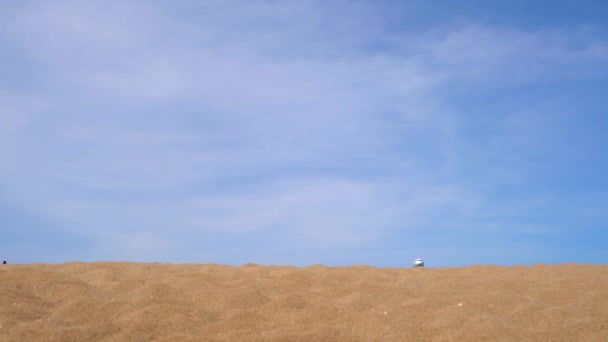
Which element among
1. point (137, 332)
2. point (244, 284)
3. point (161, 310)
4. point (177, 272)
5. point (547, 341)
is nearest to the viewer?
point (547, 341)

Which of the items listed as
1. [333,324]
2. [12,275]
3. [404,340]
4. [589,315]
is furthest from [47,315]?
[589,315]

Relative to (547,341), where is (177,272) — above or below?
above

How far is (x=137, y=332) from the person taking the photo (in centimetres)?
760

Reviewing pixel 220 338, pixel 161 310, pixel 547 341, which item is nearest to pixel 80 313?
pixel 161 310

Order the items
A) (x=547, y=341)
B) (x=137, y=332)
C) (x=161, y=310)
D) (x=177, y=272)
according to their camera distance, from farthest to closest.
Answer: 1. (x=177, y=272)
2. (x=161, y=310)
3. (x=137, y=332)
4. (x=547, y=341)

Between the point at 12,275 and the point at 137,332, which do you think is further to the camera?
the point at 12,275

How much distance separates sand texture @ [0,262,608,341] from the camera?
741 cm

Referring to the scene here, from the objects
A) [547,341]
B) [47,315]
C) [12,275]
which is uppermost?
[12,275]

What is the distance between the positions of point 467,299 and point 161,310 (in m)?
4.50

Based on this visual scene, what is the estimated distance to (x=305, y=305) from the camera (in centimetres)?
855

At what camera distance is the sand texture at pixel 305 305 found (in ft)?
24.3

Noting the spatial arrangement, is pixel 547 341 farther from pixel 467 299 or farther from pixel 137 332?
pixel 137 332

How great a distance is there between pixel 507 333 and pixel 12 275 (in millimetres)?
8231

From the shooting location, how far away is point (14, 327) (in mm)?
7809
